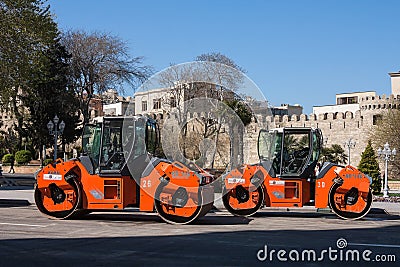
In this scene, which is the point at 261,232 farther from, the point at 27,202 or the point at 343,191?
the point at 27,202

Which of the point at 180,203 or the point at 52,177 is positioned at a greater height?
the point at 52,177

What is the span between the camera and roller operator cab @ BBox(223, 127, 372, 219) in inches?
604

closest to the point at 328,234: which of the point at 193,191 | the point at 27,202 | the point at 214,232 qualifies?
the point at 214,232

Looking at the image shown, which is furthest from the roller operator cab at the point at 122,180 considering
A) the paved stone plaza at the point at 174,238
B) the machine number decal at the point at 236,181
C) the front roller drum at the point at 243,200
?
the front roller drum at the point at 243,200

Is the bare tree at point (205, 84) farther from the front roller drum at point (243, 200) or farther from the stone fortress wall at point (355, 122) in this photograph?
the stone fortress wall at point (355, 122)

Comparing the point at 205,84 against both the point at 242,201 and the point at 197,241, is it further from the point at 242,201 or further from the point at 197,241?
the point at 197,241

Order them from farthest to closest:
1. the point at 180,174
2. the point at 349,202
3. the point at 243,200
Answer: the point at 243,200
the point at 349,202
the point at 180,174

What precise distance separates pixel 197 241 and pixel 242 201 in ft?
17.7

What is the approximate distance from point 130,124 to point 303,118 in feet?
155

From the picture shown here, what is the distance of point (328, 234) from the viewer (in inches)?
479

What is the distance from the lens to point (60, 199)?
1446 centimetres

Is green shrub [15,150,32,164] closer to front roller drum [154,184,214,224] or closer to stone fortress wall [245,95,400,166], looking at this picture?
stone fortress wall [245,95,400,166]

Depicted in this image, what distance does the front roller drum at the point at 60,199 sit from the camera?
46.6ft

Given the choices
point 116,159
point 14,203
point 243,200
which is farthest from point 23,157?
point 116,159
